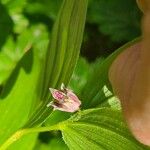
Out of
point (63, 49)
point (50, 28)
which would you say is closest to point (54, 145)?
point (50, 28)

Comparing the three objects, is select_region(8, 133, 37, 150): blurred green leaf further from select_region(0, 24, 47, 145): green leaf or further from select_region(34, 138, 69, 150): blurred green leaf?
select_region(34, 138, 69, 150): blurred green leaf

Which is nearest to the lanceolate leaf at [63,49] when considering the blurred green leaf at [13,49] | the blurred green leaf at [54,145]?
the blurred green leaf at [54,145]

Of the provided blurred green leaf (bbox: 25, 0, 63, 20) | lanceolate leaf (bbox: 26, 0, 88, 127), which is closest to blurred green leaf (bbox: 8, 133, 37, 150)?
lanceolate leaf (bbox: 26, 0, 88, 127)

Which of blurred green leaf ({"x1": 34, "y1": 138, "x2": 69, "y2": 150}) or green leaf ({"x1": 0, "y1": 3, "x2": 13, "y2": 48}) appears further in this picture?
green leaf ({"x1": 0, "y1": 3, "x2": 13, "y2": 48})

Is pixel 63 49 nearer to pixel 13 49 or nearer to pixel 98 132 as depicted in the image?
pixel 98 132

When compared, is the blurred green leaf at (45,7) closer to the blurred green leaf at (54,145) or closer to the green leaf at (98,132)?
the blurred green leaf at (54,145)
